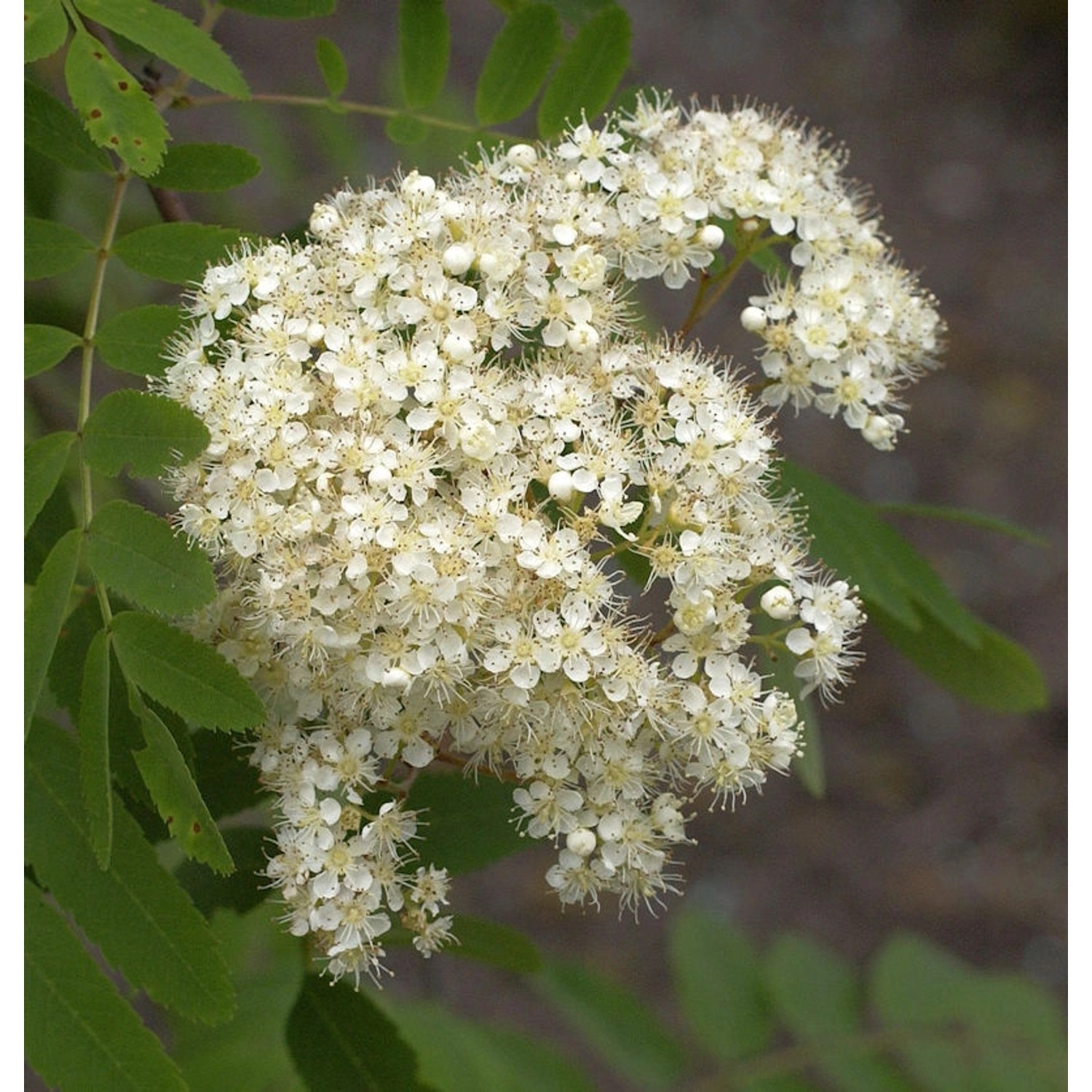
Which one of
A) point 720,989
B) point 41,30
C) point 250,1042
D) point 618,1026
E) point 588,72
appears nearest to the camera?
point 41,30

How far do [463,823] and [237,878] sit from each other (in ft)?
1.09

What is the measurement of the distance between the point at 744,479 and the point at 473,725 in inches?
18.7

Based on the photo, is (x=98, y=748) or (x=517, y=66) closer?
(x=98, y=748)

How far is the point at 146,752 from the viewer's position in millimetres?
1561

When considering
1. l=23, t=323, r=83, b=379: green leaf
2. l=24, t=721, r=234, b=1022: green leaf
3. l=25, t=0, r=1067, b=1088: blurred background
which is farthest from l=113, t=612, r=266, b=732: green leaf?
l=25, t=0, r=1067, b=1088: blurred background

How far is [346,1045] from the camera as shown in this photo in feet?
6.34

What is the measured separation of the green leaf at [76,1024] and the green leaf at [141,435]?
0.53 metres

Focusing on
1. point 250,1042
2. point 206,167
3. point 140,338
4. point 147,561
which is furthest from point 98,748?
point 250,1042

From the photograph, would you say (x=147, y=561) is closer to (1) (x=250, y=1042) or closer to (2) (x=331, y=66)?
(2) (x=331, y=66)

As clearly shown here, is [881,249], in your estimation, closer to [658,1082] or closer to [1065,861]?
[658,1082]

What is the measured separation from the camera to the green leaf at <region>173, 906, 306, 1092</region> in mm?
2660

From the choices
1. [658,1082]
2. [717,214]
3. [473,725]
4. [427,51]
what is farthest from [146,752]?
[658,1082]

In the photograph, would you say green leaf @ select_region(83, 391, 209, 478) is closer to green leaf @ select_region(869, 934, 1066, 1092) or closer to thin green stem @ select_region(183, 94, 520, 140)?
thin green stem @ select_region(183, 94, 520, 140)

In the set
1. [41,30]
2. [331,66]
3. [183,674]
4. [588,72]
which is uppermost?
[331,66]
